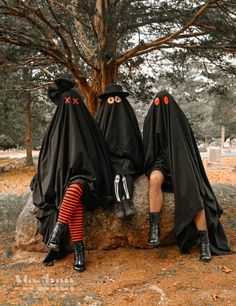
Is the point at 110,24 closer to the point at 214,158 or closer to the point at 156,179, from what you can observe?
the point at 156,179

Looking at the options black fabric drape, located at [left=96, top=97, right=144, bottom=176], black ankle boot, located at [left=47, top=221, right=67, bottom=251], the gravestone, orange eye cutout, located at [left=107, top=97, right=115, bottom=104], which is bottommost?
the gravestone

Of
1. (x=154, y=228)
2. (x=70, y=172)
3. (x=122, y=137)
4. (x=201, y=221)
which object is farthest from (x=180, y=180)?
(x=70, y=172)

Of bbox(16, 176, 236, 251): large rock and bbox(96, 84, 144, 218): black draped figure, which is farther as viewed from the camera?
bbox(96, 84, 144, 218): black draped figure

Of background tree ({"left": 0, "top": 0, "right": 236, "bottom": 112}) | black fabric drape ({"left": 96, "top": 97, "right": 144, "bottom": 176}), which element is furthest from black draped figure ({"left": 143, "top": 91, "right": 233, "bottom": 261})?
background tree ({"left": 0, "top": 0, "right": 236, "bottom": 112})

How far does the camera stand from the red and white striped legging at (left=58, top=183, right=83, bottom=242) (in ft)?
13.1

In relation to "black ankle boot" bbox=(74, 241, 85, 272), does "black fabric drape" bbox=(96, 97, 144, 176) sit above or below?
above

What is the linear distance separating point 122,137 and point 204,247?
5.58 feet

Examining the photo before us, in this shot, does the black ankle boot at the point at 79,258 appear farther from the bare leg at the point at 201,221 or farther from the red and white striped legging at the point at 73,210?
Result: the bare leg at the point at 201,221

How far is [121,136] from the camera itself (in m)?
4.71

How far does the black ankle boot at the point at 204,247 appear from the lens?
419 cm

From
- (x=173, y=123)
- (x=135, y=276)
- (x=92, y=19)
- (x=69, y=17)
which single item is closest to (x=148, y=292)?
A: (x=135, y=276)

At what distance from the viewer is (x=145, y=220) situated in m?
4.48

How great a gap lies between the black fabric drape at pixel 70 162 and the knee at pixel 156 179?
51 cm

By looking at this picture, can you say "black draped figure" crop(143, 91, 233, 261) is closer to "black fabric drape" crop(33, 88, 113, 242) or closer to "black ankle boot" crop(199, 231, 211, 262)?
"black ankle boot" crop(199, 231, 211, 262)
